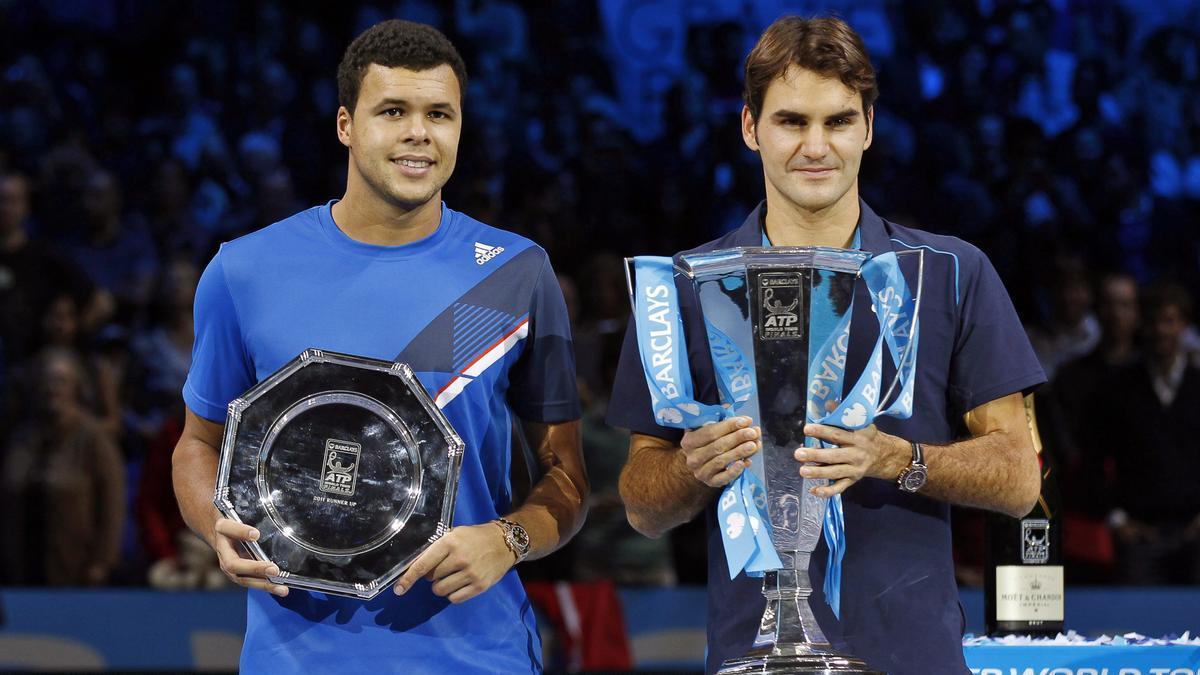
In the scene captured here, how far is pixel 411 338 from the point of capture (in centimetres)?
250

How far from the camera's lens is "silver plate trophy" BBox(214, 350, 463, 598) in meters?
2.28

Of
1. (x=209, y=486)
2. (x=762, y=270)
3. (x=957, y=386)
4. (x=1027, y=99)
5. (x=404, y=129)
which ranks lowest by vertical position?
(x=209, y=486)

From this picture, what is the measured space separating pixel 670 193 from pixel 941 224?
4.17 feet

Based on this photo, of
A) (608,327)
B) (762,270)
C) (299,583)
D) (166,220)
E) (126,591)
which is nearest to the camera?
(762,270)

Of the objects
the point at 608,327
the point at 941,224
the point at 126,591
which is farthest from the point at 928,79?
the point at 126,591

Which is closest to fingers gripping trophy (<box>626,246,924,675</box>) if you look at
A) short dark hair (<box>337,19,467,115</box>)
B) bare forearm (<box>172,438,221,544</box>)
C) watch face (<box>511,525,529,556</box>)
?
watch face (<box>511,525,529,556</box>)

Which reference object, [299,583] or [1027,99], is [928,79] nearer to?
[1027,99]

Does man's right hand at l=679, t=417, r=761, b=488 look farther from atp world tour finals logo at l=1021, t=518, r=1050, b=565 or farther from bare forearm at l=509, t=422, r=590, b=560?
atp world tour finals logo at l=1021, t=518, r=1050, b=565

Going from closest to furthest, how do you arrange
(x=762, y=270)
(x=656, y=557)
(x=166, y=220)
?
1. (x=762, y=270)
2. (x=656, y=557)
3. (x=166, y=220)

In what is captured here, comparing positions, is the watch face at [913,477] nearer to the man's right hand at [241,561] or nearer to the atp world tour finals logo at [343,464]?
the atp world tour finals logo at [343,464]

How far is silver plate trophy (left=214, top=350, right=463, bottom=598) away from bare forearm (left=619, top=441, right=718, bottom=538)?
285 mm

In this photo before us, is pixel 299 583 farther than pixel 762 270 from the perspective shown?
Yes

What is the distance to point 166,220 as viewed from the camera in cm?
703

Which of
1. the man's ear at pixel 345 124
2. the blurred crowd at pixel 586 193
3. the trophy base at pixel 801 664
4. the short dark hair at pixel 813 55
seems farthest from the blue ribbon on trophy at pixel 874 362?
the blurred crowd at pixel 586 193
